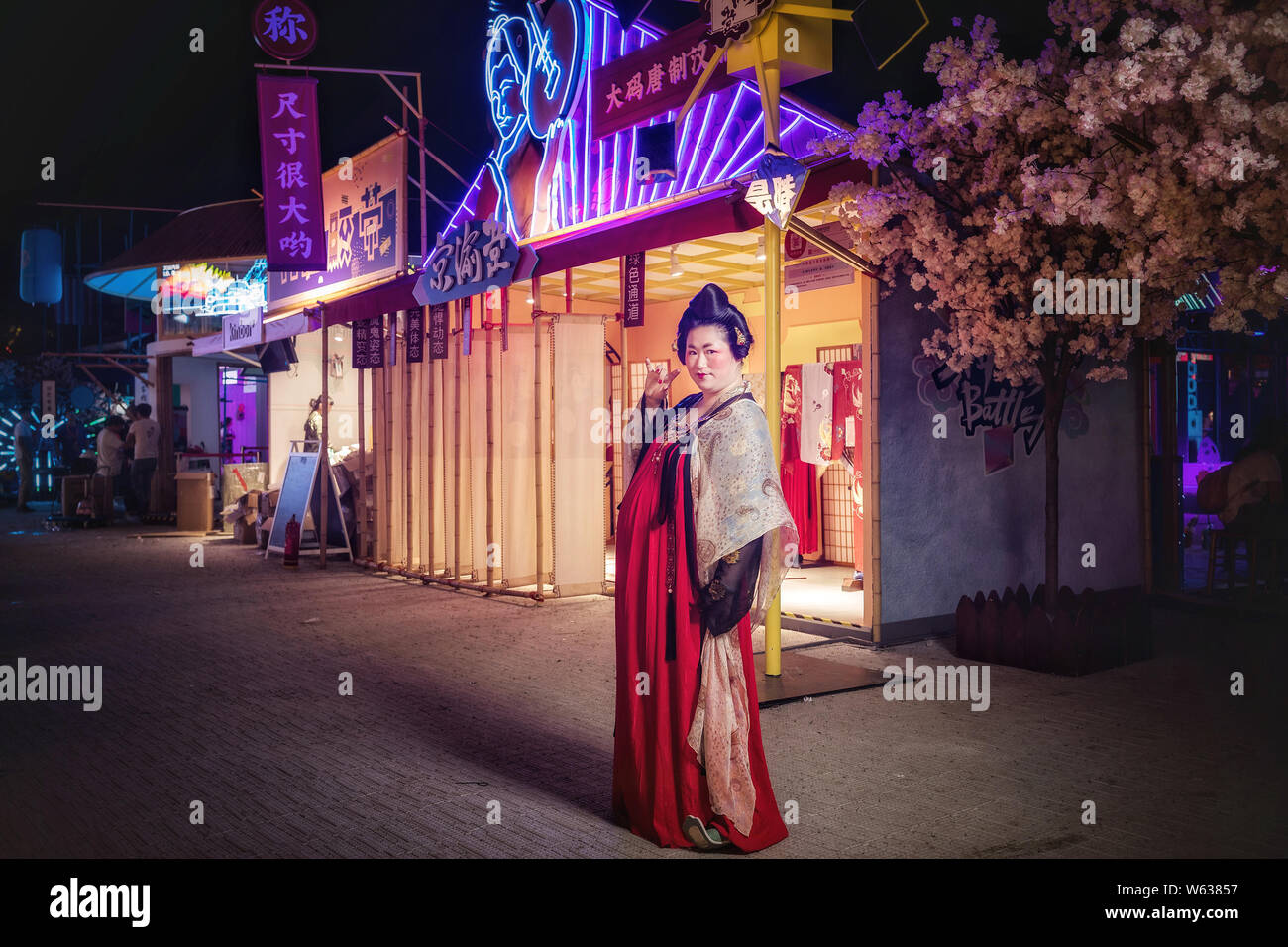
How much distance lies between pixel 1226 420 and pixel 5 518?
75.9ft

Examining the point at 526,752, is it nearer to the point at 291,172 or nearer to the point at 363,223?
the point at 363,223

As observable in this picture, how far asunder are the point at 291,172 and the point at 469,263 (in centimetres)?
422

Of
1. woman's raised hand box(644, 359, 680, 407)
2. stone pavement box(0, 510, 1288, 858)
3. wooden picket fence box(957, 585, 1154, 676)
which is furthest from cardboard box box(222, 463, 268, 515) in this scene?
woman's raised hand box(644, 359, 680, 407)

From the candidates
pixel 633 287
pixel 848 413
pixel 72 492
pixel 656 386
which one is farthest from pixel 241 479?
pixel 656 386

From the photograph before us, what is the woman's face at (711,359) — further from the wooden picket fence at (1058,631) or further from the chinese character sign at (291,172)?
the chinese character sign at (291,172)

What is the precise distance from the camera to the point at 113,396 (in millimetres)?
28812

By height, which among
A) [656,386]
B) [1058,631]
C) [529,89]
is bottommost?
[1058,631]

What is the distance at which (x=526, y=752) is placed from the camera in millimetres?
5055

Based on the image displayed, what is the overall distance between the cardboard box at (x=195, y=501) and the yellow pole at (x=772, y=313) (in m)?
13.6

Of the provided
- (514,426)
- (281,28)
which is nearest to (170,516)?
(281,28)

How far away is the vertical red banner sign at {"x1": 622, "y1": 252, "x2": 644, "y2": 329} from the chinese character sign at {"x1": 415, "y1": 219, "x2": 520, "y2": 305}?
152cm

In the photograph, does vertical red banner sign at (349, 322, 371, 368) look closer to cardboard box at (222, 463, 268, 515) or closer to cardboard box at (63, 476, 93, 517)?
cardboard box at (222, 463, 268, 515)

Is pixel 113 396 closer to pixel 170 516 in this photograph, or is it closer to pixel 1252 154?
pixel 170 516

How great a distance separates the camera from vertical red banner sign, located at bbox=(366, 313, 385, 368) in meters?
11.6
